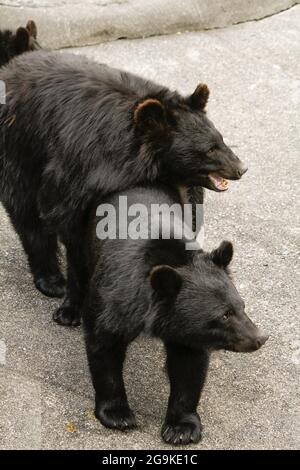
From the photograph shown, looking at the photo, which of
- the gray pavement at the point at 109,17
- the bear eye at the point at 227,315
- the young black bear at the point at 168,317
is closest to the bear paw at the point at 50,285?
the young black bear at the point at 168,317

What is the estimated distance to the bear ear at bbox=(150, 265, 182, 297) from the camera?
5242mm

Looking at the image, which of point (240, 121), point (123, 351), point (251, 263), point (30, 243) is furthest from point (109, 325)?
point (240, 121)

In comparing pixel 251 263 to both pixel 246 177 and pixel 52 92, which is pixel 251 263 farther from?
pixel 52 92

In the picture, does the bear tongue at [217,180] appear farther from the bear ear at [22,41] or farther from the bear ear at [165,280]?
the bear ear at [22,41]

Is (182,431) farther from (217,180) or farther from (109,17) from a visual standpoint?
(109,17)

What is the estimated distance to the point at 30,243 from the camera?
6.92 meters

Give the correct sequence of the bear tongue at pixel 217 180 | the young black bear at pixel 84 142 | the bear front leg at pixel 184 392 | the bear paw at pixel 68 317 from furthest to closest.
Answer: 1. the bear paw at pixel 68 317
2. the bear tongue at pixel 217 180
3. the young black bear at pixel 84 142
4. the bear front leg at pixel 184 392

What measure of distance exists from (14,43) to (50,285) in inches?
72.6

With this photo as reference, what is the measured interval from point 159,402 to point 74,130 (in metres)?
1.80

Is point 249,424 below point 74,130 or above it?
below

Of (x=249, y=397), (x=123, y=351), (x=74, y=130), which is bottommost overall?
(x=249, y=397)

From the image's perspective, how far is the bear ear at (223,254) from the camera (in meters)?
5.46
